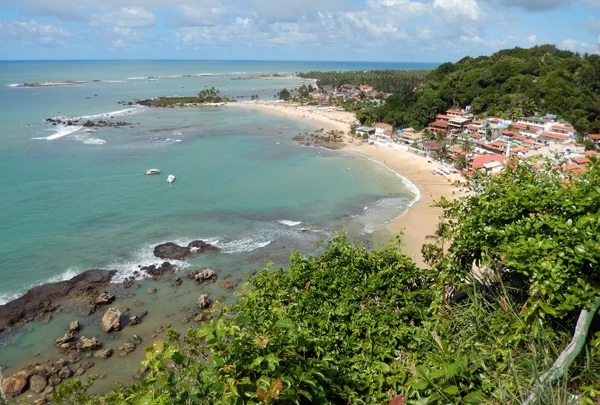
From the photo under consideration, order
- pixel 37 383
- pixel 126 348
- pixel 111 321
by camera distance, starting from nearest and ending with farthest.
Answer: pixel 37 383 < pixel 126 348 < pixel 111 321

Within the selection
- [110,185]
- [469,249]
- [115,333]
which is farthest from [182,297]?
[110,185]

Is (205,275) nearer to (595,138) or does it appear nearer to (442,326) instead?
(442,326)

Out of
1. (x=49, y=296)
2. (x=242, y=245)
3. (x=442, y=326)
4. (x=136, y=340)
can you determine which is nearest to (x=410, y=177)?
(x=242, y=245)

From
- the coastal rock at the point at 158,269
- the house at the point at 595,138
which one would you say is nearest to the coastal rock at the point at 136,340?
the coastal rock at the point at 158,269

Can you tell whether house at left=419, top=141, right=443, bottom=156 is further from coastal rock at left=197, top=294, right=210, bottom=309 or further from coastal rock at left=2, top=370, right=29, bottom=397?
coastal rock at left=2, top=370, right=29, bottom=397

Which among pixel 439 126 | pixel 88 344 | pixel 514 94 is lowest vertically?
pixel 88 344
